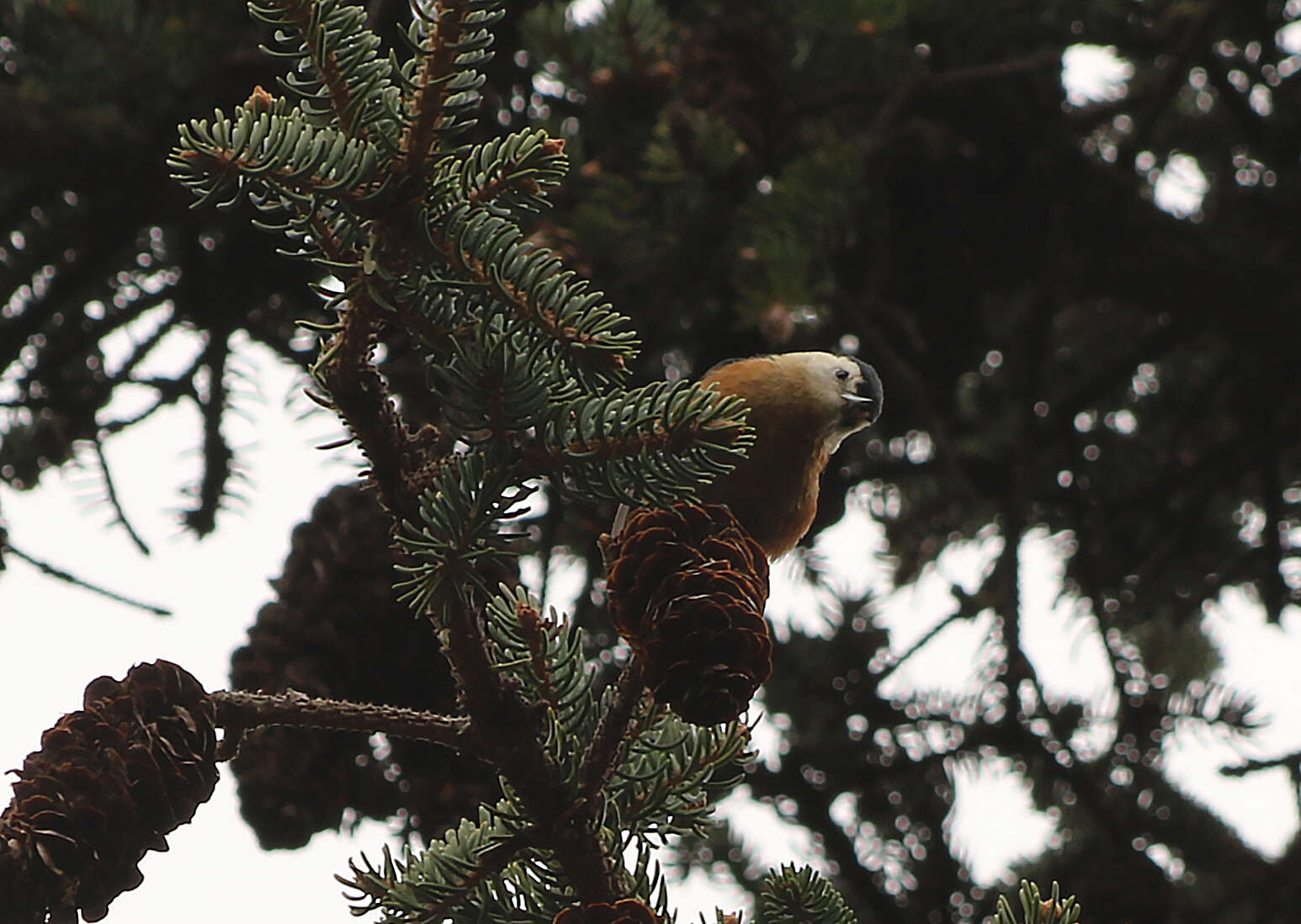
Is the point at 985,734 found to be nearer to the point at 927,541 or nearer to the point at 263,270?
the point at 927,541

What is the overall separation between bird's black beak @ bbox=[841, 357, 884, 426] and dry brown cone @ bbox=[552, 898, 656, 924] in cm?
113

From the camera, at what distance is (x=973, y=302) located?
2867 mm

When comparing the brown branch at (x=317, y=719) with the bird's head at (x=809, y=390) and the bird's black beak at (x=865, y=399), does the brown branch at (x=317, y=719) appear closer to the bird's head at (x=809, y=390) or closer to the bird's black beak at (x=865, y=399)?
the bird's head at (x=809, y=390)

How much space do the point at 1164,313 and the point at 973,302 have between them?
15.8 inches

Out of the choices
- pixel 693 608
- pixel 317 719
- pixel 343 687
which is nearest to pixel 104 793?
pixel 317 719

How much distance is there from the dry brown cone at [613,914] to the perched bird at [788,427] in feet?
Answer: 2.38

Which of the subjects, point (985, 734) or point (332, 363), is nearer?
point (332, 363)

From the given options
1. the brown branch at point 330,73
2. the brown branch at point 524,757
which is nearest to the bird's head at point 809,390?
the brown branch at point 524,757

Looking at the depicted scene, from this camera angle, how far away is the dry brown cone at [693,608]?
3.43 feet

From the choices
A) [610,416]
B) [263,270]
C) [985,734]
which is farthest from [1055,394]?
[610,416]

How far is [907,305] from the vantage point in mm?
2859

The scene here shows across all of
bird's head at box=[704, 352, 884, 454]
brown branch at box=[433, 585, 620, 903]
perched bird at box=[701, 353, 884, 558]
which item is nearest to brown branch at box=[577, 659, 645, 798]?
brown branch at box=[433, 585, 620, 903]

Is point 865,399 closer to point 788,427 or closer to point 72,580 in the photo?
point 788,427

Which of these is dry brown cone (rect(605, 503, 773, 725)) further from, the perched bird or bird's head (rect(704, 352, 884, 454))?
bird's head (rect(704, 352, 884, 454))
